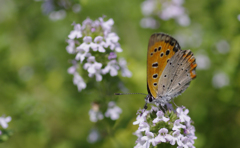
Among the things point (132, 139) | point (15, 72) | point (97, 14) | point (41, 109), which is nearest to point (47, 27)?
point (97, 14)

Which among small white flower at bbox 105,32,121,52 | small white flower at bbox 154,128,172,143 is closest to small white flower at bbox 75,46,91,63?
small white flower at bbox 105,32,121,52

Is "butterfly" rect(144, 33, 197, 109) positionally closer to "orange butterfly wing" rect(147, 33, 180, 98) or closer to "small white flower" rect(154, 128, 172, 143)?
"orange butterfly wing" rect(147, 33, 180, 98)

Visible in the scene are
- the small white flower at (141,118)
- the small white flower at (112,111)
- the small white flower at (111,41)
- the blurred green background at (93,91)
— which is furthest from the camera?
the blurred green background at (93,91)

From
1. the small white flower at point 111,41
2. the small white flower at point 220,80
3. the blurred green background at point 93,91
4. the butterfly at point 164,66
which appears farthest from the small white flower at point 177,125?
the small white flower at point 220,80

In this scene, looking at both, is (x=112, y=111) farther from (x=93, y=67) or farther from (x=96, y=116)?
(x=93, y=67)

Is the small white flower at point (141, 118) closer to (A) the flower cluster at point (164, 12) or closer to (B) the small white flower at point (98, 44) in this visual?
(B) the small white flower at point (98, 44)

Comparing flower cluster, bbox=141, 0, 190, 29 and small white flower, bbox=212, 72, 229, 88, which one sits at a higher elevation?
flower cluster, bbox=141, 0, 190, 29
